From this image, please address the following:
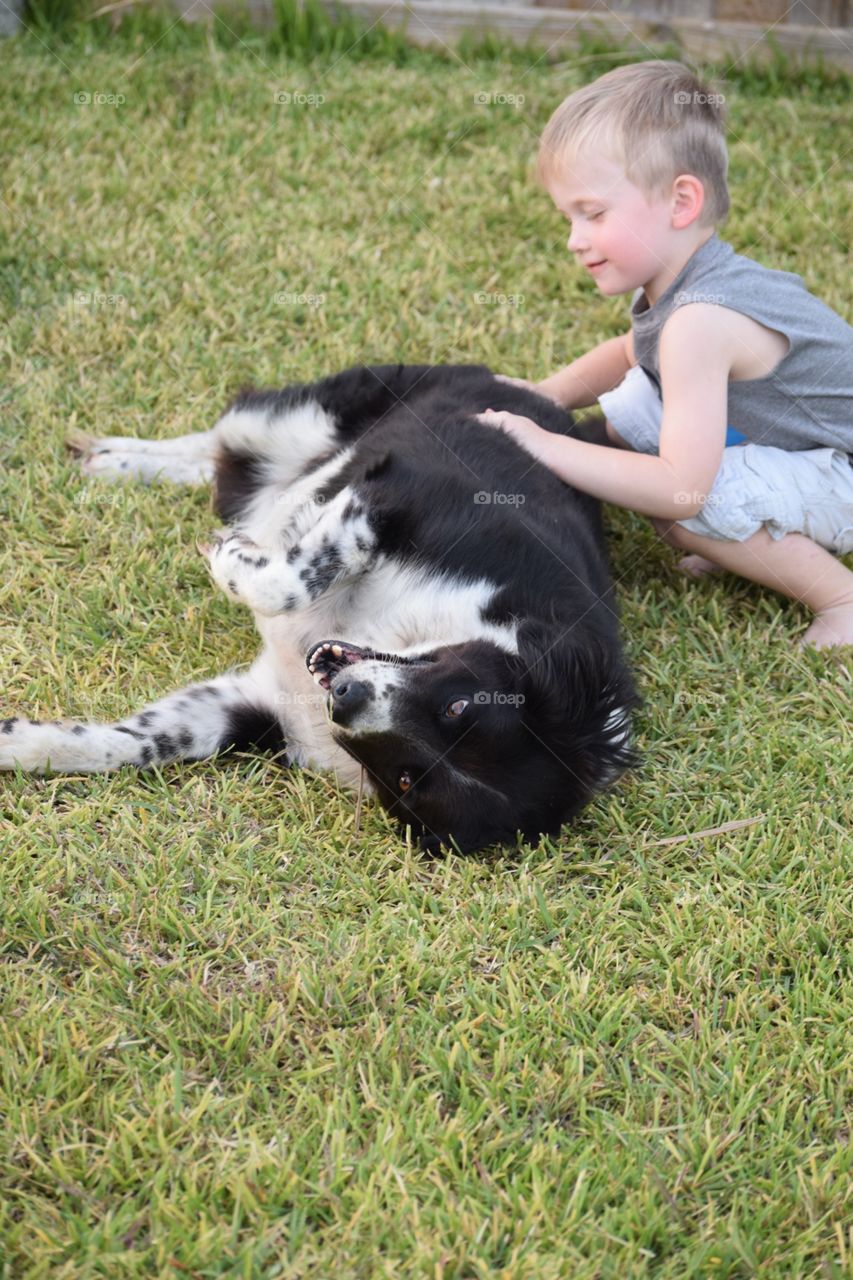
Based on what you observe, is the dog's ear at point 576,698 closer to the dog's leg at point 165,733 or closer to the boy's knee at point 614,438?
the dog's leg at point 165,733

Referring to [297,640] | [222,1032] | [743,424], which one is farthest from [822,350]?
[222,1032]

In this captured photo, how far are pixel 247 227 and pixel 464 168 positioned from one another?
98cm

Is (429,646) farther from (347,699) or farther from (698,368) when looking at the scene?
(698,368)

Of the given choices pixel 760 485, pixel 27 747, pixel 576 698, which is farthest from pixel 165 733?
pixel 760 485

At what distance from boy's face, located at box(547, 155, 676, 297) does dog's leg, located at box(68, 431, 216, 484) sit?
1.21m

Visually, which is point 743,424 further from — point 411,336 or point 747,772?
point 411,336

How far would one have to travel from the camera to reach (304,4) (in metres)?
5.66

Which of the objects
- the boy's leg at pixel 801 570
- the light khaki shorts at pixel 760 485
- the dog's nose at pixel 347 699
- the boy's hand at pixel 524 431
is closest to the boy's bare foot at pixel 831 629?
the boy's leg at pixel 801 570

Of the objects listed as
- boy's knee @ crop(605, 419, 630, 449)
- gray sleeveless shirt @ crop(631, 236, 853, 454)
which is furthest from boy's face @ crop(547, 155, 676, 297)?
boy's knee @ crop(605, 419, 630, 449)

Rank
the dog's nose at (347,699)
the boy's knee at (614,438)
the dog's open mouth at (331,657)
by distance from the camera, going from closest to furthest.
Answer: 1. the dog's nose at (347,699)
2. the dog's open mouth at (331,657)
3. the boy's knee at (614,438)

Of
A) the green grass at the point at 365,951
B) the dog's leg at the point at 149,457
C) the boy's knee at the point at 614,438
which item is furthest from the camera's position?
the dog's leg at the point at 149,457

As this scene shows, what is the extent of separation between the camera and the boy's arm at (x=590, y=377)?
3600mm

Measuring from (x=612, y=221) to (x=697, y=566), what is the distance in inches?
38.8

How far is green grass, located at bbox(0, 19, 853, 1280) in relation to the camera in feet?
5.86
